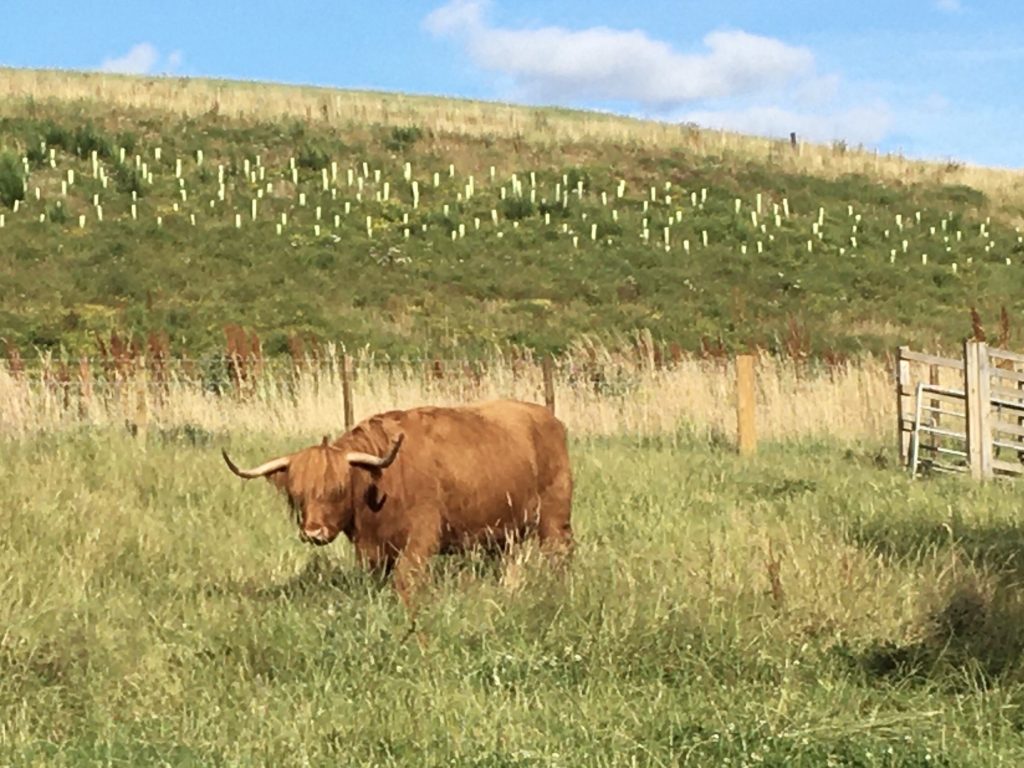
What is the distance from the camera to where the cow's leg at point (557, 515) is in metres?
8.27

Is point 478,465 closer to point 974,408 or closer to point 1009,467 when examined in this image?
point 974,408

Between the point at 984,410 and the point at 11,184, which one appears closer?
the point at 984,410

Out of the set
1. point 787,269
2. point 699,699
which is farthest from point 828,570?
point 787,269

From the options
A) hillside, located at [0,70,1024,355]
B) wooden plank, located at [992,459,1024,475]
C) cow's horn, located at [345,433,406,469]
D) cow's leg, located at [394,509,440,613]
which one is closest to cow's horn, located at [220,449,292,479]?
cow's horn, located at [345,433,406,469]

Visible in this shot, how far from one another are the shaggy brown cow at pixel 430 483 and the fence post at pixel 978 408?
21.4 feet

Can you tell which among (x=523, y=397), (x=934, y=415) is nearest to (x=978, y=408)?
(x=934, y=415)

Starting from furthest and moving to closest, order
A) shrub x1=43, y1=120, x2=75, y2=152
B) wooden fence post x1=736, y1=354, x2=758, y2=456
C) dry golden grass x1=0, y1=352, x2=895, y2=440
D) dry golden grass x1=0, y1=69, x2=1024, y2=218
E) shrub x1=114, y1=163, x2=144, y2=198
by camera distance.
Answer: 1. dry golden grass x1=0, y1=69, x2=1024, y2=218
2. shrub x1=43, y1=120, x2=75, y2=152
3. shrub x1=114, y1=163, x2=144, y2=198
4. wooden fence post x1=736, y1=354, x2=758, y2=456
5. dry golden grass x1=0, y1=352, x2=895, y2=440

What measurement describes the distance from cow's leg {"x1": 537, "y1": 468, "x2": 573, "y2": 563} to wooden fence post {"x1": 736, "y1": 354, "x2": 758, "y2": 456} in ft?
19.7

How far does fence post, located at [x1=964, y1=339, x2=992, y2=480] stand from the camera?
1349 cm

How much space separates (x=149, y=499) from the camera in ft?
32.7

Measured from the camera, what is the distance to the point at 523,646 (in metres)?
5.96

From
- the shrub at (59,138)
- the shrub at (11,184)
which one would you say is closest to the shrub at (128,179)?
the shrub at (11,184)

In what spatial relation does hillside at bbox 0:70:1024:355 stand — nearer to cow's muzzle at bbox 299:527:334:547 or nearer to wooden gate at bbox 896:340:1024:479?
wooden gate at bbox 896:340:1024:479

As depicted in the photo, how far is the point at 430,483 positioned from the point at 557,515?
1290 mm
